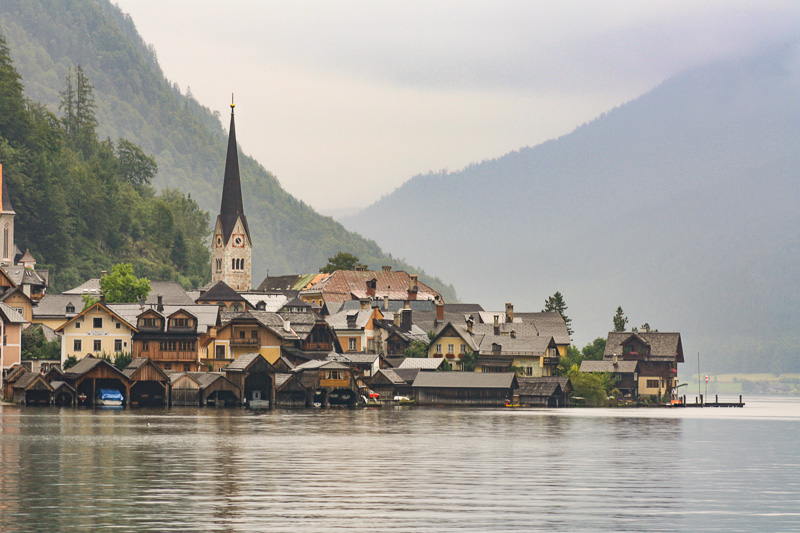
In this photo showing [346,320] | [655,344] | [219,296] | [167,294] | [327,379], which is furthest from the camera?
[219,296]

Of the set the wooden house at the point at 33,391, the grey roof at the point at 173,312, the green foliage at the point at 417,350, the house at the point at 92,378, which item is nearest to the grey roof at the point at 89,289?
the grey roof at the point at 173,312

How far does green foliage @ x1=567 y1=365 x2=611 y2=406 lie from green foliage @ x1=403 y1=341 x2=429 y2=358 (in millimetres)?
17334

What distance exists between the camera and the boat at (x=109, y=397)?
110 m

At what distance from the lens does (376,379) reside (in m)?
136

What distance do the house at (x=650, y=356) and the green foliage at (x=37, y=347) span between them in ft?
237

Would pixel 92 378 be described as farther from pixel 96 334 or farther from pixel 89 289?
pixel 89 289

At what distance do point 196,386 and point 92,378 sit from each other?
32.5ft

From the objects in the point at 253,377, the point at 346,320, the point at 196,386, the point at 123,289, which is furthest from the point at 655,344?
the point at 196,386

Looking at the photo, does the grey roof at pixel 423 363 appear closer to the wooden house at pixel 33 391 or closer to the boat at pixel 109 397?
the boat at pixel 109 397

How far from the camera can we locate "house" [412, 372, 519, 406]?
136 meters

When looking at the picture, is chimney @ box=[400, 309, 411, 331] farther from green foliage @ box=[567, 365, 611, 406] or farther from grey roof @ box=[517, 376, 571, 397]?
green foliage @ box=[567, 365, 611, 406]

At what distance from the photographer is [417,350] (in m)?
148

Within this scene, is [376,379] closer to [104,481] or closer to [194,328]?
[194,328]

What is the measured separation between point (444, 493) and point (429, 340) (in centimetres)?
10978
